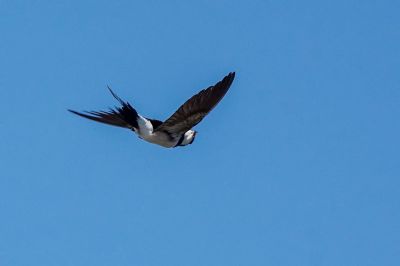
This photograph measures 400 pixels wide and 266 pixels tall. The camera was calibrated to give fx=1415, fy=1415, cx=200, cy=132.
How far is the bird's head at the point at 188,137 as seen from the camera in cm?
3012

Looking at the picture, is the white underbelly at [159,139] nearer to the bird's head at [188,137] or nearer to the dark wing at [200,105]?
the dark wing at [200,105]

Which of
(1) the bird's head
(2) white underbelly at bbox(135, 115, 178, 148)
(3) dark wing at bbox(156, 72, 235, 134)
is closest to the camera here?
(3) dark wing at bbox(156, 72, 235, 134)

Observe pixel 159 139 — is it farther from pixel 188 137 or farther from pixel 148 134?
pixel 188 137

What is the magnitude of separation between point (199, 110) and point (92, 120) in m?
3.06

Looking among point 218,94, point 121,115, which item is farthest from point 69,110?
point 218,94

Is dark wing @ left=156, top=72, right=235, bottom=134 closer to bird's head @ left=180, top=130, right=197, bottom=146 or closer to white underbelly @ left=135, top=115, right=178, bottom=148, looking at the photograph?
white underbelly @ left=135, top=115, right=178, bottom=148

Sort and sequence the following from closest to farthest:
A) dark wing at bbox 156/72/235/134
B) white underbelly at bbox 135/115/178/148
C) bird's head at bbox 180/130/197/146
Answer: dark wing at bbox 156/72/235/134 < white underbelly at bbox 135/115/178/148 < bird's head at bbox 180/130/197/146

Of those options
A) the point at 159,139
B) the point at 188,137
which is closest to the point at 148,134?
the point at 159,139

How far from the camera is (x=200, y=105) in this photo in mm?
28547

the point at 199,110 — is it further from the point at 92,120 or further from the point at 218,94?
the point at 92,120

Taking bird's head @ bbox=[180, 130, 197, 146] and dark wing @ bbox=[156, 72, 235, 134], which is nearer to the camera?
dark wing @ bbox=[156, 72, 235, 134]

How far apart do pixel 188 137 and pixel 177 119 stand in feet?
5.41

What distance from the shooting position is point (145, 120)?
96.0 ft

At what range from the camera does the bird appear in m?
28.6
